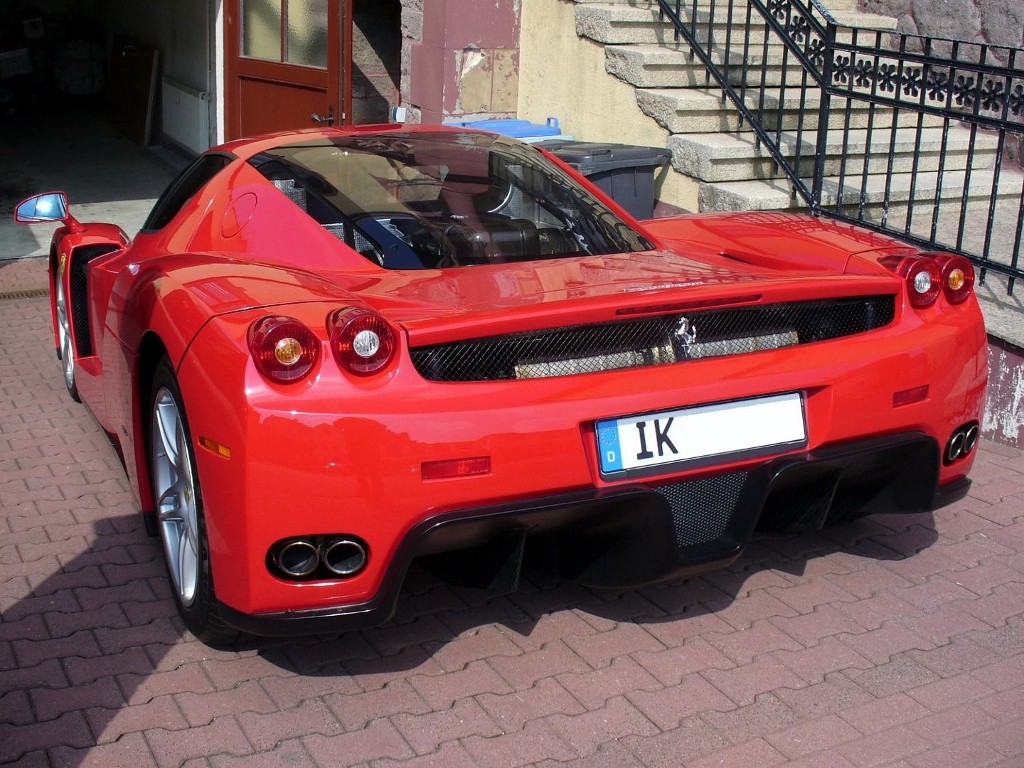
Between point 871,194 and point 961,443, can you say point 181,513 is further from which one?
point 871,194

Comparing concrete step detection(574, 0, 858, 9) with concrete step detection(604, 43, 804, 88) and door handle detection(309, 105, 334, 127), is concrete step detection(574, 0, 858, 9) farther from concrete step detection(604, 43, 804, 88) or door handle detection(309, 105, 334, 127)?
door handle detection(309, 105, 334, 127)

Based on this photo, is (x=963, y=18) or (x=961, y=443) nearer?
(x=961, y=443)

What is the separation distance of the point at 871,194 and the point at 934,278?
13.1 ft

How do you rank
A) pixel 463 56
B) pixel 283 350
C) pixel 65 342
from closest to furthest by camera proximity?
pixel 283 350, pixel 65 342, pixel 463 56

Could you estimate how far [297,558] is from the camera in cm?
277

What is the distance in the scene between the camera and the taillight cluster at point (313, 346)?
8.80 ft

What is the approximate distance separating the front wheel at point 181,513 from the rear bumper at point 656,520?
193 millimetres

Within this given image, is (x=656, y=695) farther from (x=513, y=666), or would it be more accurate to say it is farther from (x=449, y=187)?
(x=449, y=187)

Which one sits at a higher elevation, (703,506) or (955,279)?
(955,279)

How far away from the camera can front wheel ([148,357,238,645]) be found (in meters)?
2.96

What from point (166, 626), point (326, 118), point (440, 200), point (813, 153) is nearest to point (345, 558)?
point (166, 626)

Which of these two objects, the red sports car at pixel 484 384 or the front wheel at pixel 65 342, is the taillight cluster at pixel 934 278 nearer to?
the red sports car at pixel 484 384

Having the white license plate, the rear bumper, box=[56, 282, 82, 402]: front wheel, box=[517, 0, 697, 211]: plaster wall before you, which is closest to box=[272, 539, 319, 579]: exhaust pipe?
the rear bumper

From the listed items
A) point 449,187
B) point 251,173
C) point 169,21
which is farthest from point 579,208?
point 169,21
